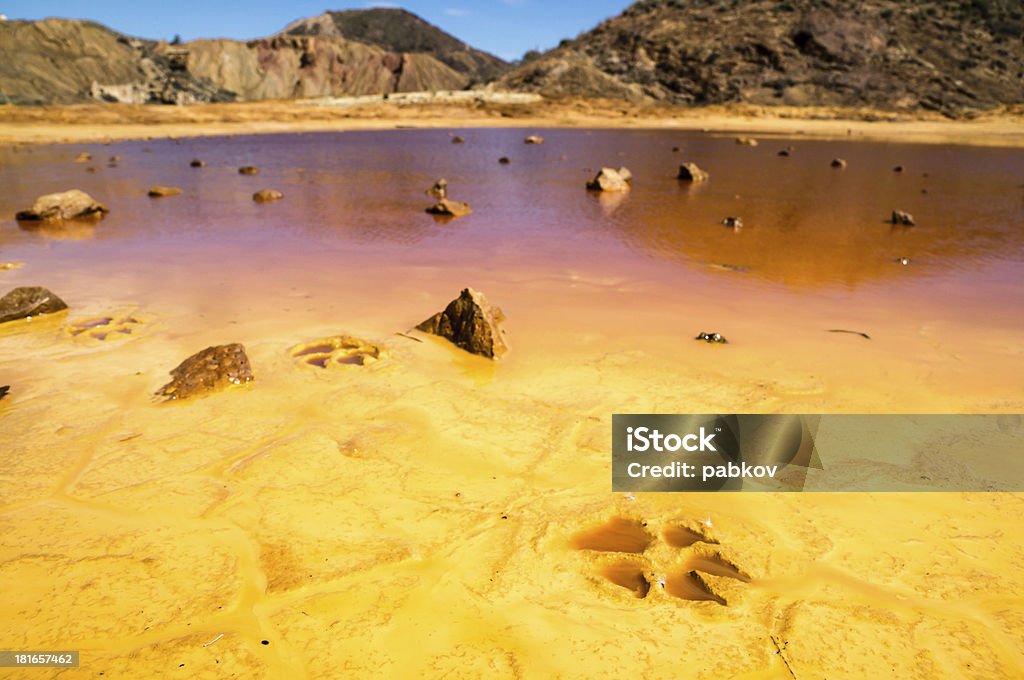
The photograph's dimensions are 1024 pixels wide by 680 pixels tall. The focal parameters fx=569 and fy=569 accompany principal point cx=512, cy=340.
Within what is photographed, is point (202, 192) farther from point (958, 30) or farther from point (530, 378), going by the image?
point (958, 30)

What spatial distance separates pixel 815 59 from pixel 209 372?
55.8 meters

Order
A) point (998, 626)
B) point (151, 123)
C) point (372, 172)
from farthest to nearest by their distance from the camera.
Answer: point (151, 123) → point (372, 172) → point (998, 626)

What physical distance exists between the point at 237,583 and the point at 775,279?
609 centimetres

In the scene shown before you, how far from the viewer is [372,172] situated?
16.1 m

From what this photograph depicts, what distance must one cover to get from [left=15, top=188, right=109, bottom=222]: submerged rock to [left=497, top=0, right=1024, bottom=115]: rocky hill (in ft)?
146

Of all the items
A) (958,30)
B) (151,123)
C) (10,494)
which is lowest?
(10,494)

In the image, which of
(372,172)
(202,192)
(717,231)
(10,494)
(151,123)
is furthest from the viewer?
(151,123)

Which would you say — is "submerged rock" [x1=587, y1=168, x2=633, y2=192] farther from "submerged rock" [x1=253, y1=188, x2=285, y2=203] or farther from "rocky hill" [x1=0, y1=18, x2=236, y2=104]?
"rocky hill" [x1=0, y1=18, x2=236, y2=104]

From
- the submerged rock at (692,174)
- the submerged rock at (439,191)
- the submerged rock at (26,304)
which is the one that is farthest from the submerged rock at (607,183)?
the submerged rock at (26,304)

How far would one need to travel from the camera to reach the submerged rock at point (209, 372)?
3721mm

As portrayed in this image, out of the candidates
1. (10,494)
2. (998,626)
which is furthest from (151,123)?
(998,626)

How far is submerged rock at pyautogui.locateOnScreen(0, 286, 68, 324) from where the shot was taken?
490 centimetres

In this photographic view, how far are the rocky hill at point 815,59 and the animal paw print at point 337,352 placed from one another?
49.0m

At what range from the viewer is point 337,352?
14.4 ft
